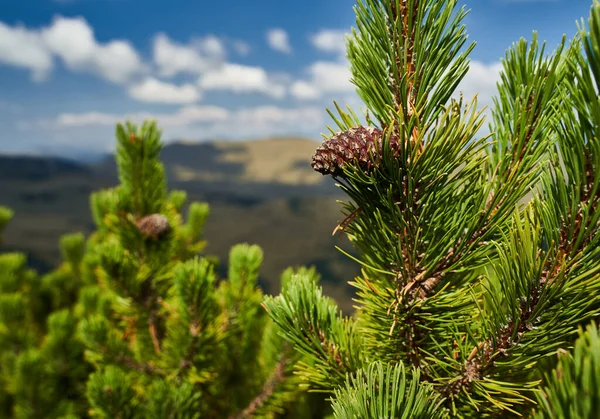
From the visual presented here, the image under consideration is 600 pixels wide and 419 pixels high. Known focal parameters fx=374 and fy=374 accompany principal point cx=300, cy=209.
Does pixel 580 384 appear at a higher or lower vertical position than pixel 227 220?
higher

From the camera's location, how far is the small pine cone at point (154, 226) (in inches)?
88.7

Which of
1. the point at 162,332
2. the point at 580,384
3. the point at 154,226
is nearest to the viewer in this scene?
the point at 580,384

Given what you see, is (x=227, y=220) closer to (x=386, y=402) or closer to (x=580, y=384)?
(x=386, y=402)

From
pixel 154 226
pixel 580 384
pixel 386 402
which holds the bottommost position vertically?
pixel 386 402

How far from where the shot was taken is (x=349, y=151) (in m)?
0.99

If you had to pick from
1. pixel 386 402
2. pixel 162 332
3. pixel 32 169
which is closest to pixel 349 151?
pixel 386 402

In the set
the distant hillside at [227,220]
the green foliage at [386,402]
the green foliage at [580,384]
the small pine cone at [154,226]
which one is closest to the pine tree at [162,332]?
the small pine cone at [154,226]

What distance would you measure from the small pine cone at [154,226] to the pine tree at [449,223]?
1190 mm

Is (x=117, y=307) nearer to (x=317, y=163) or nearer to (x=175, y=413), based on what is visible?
(x=175, y=413)

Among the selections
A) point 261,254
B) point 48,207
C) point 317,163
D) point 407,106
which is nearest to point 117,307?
point 261,254

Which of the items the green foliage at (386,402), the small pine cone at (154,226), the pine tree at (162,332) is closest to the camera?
the green foliage at (386,402)

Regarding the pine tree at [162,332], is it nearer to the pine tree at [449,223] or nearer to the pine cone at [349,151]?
the pine tree at [449,223]

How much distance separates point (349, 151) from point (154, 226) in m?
1.63

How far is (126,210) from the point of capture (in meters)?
2.35
